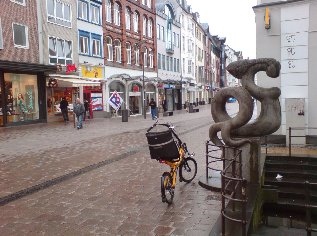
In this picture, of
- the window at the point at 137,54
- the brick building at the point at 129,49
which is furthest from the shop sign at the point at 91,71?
the window at the point at 137,54

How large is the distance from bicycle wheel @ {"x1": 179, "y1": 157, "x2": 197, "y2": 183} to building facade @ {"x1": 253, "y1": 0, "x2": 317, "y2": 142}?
4206 millimetres

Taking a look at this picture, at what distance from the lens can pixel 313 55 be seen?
35.3 feet

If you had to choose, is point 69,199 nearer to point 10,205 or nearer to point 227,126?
point 10,205

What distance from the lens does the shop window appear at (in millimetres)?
22188

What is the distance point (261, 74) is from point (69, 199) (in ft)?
25.0

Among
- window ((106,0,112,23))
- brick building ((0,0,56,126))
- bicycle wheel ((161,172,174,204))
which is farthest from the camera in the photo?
window ((106,0,112,23))

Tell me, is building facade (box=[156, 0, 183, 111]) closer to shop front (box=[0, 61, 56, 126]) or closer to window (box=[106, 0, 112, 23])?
window (box=[106, 0, 112, 23])

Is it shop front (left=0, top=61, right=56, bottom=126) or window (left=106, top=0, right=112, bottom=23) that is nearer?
shop front (left=0, top=61, right=56, bottom=126)

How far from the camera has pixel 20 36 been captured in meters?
22.7

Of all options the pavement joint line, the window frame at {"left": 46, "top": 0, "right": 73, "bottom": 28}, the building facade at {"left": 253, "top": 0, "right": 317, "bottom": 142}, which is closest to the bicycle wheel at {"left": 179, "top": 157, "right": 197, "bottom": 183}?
the pavement joint line

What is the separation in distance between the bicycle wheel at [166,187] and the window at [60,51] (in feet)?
69.4

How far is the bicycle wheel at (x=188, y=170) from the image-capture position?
767 centimetres

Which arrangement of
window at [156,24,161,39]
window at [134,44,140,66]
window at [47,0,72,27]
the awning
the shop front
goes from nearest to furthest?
the shop front, the awning, window at [47,0,72,27], window at [134,44,140,66], window at [156,24,161,39]

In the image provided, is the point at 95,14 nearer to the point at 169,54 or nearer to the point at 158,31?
the point at 158,31
